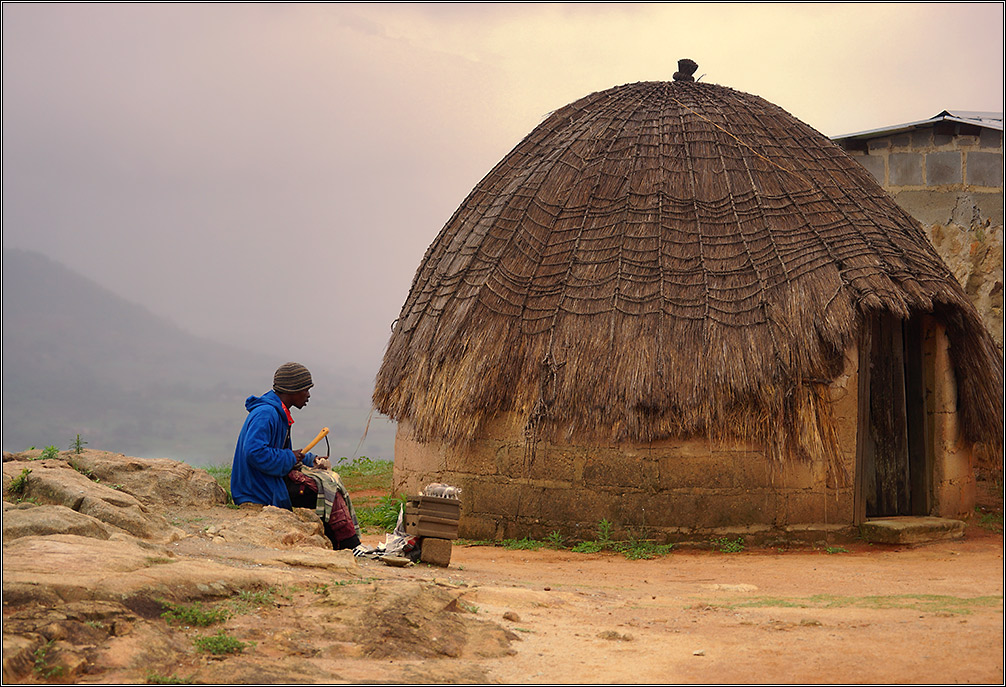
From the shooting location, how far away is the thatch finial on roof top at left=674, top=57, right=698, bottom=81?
10305 millimetres

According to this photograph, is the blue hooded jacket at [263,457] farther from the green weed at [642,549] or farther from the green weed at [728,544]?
the green weed at [728,544]

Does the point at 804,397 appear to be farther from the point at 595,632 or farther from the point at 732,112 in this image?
the point at 595,632

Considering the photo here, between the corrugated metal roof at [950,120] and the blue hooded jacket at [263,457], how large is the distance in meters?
8.34

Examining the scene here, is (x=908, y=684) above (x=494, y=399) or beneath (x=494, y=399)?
beneath

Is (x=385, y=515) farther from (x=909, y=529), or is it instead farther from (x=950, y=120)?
(x=950, y=120)

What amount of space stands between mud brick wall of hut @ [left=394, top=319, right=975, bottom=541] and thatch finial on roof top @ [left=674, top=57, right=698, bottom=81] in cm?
366

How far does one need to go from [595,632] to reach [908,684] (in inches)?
54.1

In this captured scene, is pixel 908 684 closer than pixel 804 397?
Yes

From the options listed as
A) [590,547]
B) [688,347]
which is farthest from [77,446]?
[688,347]

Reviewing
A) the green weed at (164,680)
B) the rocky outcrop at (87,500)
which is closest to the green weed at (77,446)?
the rocky outcrop at (87,500)

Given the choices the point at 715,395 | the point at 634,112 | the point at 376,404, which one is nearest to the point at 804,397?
the point at 715,395

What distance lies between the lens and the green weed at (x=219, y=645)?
3502 mm

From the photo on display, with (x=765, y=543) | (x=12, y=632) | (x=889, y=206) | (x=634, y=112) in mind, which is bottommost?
(x=12, y=632)

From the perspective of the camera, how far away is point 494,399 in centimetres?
853
